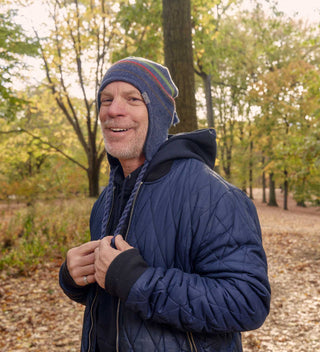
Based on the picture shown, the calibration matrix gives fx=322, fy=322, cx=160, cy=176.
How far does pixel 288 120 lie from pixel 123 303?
19.0 meters

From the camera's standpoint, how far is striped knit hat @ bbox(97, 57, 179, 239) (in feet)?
5.12

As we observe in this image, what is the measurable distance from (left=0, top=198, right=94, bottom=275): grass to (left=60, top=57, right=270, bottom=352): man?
19.0 ft

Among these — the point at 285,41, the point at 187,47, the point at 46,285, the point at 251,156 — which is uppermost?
the point at 285,41

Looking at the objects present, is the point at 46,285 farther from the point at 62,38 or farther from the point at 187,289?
the point at 62,38

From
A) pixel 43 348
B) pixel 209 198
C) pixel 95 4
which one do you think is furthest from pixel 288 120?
pixel 209 198

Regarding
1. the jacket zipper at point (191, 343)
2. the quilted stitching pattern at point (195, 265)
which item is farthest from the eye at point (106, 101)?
the jacket zipper at point (191, 343)

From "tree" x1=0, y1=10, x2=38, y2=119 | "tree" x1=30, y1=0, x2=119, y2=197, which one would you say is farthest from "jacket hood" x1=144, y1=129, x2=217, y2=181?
"tree" x1=30, y1=0, x2=119, y2=197

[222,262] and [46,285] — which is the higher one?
[222,262]

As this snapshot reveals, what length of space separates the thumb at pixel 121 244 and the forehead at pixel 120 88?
699 mm

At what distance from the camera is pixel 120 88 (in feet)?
5.14

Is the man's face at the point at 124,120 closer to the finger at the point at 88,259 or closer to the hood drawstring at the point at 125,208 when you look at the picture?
the hood drawstring at the point at 125,208

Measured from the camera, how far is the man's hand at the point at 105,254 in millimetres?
1289

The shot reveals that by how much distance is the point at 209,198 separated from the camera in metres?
1.34

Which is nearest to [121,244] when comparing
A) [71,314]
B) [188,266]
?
[188,266]
